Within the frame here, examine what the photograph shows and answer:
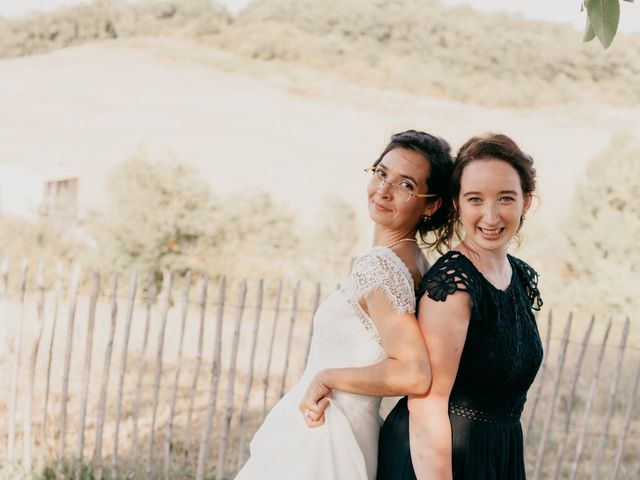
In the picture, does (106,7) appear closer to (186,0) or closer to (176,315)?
(186,0)

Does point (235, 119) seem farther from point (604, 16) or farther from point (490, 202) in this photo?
point (604, 16)

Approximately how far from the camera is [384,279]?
6.74 ft

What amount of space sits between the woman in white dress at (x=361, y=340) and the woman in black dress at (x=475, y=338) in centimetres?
10

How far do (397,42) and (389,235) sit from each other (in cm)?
4335

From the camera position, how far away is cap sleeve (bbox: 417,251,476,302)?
6.35 ft

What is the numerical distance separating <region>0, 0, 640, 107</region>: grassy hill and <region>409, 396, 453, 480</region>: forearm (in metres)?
38.9

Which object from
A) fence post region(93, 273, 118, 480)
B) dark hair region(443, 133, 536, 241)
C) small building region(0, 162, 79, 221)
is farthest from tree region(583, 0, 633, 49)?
small building region(0, 162, 79, 221)

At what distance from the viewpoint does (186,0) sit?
151 ft


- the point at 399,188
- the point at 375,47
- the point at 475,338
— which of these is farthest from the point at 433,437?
the point at 375,47

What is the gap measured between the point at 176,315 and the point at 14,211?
25.2 ft

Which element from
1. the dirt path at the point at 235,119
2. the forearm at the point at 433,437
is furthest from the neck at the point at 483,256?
the dirt path at the point at 235,119

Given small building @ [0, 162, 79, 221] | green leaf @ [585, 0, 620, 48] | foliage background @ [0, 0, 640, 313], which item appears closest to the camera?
green leaf @ [585, 0, 620, 48]

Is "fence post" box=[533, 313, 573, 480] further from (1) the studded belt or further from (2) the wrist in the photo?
(2) the wrist

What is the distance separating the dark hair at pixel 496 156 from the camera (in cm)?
204
